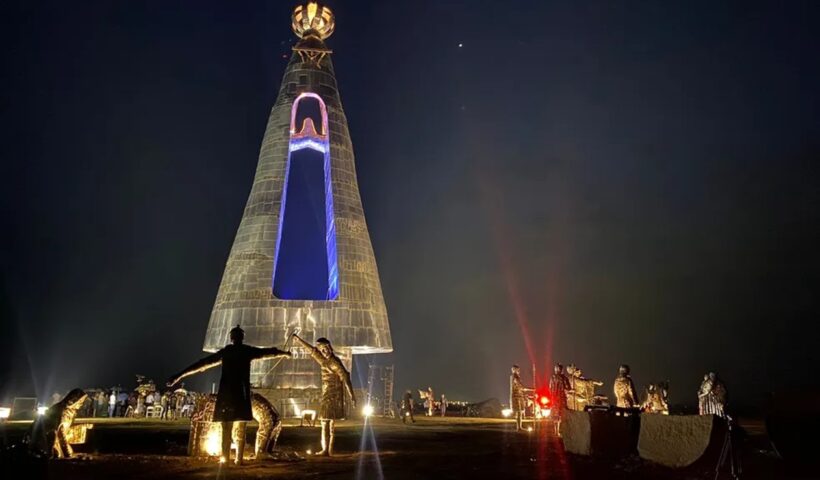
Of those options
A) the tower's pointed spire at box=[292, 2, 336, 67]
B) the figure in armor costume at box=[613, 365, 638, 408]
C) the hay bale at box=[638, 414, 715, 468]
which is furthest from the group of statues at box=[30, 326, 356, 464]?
the tower's pointed spire at box=[292, 2, 336, 67]

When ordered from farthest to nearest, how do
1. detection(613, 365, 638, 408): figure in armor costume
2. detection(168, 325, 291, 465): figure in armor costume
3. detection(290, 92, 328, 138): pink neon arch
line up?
1. detection(290, 92, 328, 138): pink neon arch
2. detection(613, 365, 638, 408): figure in armor costume
3. detection(168, 325, 291, 465): figure in armor costume

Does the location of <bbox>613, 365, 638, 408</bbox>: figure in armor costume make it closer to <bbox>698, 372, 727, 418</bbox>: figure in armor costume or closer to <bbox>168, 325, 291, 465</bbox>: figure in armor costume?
<bbox>698, 372, 727, 418</bbox>: figure in armor costume

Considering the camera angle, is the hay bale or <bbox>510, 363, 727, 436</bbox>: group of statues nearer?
the hay bale

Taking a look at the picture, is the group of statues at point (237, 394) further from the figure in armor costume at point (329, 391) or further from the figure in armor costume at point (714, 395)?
the figure in armor costume at point (714, 395)

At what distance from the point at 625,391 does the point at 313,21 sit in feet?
82.4

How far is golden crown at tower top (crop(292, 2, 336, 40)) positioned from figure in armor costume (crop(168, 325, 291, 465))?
→ 26301 millimetres

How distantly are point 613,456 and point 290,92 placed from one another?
86.0 ft

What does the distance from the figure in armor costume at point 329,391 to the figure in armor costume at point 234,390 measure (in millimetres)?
1590

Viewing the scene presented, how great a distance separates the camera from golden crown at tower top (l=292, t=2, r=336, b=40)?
32.9 m

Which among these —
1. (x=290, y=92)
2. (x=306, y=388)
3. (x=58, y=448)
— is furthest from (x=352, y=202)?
(x=58, y=448)

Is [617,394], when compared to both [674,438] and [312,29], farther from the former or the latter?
[312,29]

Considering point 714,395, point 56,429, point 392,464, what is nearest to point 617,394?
point 714,395

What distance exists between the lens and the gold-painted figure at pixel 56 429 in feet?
35.7

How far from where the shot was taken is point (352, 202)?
1225 inches
